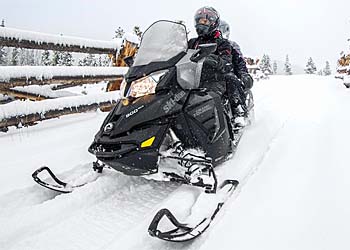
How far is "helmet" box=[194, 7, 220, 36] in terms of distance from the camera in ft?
13.5

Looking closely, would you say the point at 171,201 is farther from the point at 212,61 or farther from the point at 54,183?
the point at 212,61

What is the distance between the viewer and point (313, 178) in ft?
10.3

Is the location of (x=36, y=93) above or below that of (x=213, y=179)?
below

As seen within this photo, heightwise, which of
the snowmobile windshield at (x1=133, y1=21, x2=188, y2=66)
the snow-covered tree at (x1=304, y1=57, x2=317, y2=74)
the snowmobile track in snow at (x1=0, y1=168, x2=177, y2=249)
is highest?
the snowmobile windshield at (x1=133, y1=21, x2=188, y2=66)

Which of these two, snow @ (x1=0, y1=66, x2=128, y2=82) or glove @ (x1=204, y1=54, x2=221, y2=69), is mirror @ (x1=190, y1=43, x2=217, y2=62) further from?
snow @ (x1=0, y1=66, x2=128, y2=82)

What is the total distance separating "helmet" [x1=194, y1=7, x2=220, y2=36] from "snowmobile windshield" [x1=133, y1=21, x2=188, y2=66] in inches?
35.7

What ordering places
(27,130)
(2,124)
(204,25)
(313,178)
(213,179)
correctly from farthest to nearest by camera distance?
(27,130), (204,25), (2,124), (313,178), (213,179)

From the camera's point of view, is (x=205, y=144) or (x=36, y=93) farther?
(x=36, y=93)

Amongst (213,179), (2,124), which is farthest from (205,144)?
(2,124)

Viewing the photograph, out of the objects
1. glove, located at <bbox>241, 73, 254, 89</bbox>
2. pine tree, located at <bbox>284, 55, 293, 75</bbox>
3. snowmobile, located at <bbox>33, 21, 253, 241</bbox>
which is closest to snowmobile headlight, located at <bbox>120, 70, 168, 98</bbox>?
snowmobile, located at <bbox>33, 21, 253, 241</bbox>

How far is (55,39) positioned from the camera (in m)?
4.87

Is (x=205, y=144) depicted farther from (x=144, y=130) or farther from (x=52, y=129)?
(x=52, y=129)

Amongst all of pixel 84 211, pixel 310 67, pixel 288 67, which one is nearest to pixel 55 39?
pixel 84 211

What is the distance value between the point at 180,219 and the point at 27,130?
2795 mm
